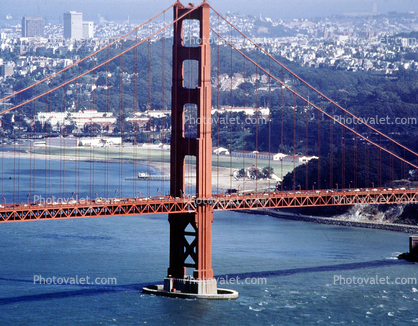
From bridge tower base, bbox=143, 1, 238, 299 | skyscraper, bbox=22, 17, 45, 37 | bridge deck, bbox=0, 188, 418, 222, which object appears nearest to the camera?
bridge deck, bbox=0, 188, 418, 222

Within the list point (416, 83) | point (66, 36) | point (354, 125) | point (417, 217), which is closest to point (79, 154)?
point (354, 125)

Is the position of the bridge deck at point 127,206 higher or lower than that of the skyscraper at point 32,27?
lower

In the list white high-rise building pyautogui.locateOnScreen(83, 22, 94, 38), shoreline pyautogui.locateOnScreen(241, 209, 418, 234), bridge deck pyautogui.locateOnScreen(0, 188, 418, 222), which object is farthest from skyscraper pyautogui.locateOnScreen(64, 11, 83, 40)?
bridge deck pyautogui.locateOnScreen(0, 188, 418, 222)

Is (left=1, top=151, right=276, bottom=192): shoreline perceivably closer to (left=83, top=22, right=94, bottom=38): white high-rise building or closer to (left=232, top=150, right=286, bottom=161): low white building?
(left=232, top=150, right=286, bottom=161): low white building

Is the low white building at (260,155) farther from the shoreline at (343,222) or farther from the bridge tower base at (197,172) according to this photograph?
the bridge tower base at (197,172)

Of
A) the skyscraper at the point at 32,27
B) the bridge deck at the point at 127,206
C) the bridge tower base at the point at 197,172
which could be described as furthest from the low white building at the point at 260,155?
the skyscraper at the point at 32,27

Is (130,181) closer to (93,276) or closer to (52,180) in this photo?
(52,180)
